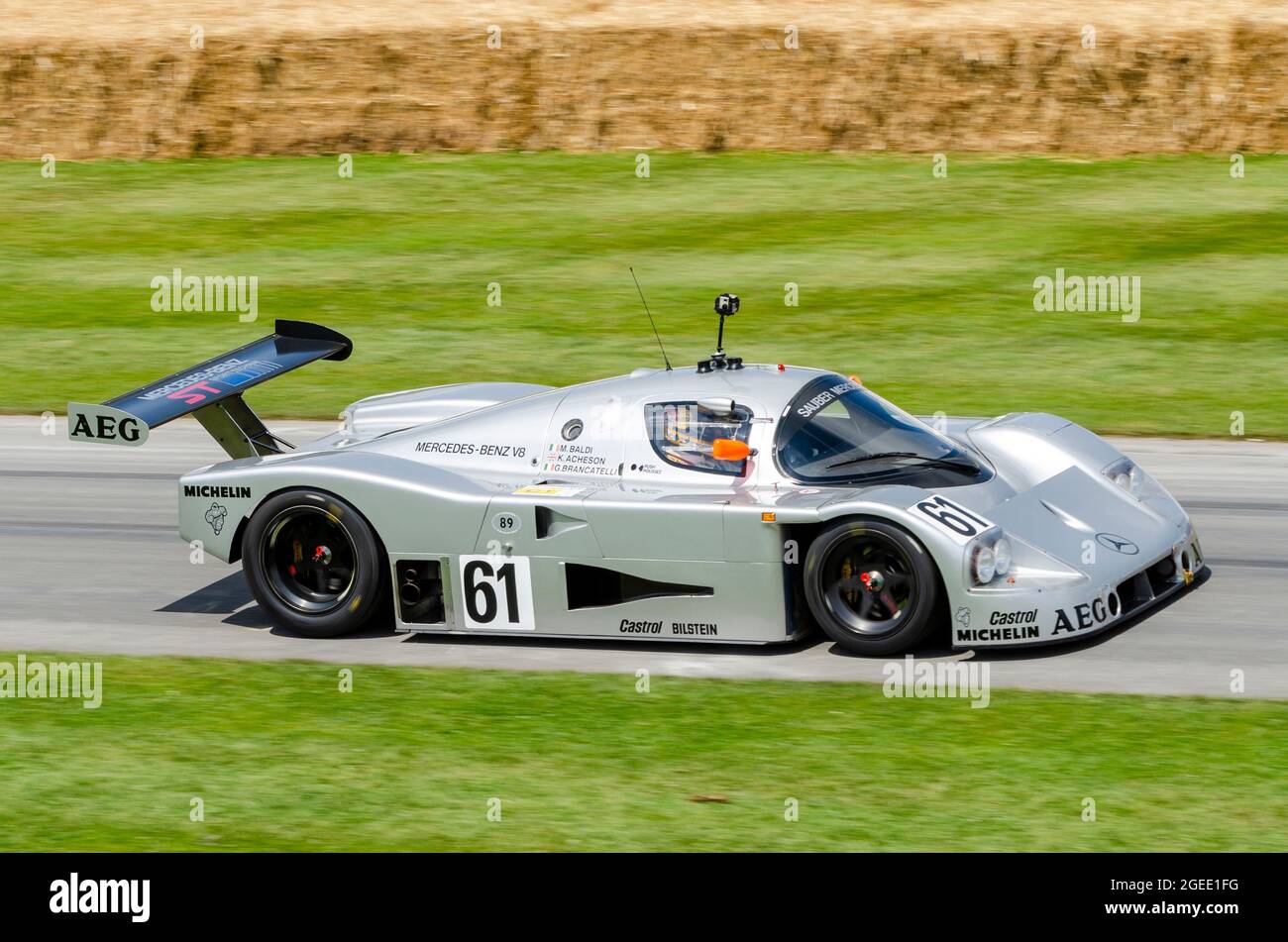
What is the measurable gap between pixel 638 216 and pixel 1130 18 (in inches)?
284

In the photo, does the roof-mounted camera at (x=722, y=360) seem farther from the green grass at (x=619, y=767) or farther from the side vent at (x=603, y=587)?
the green grass at (x=619, y=767)

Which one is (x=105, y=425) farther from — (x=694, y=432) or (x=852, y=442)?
(x=852, y=442)

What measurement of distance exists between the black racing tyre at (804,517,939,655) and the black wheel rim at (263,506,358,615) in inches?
101

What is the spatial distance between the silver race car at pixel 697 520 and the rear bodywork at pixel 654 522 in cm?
1

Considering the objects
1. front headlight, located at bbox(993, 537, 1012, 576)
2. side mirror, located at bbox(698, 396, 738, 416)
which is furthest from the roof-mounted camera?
front headlight, located at bbox(993, 537, 1012, 576)

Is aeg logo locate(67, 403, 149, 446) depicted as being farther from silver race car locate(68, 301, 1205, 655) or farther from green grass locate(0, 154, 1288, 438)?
green grass locate(0, 154, 1288, 438)

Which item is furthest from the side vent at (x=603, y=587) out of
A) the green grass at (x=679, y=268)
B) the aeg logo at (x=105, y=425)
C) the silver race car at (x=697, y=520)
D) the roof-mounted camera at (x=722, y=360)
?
the green grass at (x=679, y=268)

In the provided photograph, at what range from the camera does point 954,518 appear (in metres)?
8.91

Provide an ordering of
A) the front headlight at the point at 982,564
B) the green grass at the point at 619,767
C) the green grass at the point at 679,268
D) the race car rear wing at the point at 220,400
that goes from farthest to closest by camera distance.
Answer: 1. the green grass at the point at 679,268
2. the race car rear wing at the point at 220,400
3. the front headlight at the point at 982,564
4. the green grass at the point at 619,767

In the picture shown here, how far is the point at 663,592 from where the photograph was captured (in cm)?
937

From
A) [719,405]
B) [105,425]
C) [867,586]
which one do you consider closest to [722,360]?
[719,405]

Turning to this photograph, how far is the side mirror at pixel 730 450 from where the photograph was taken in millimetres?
9469

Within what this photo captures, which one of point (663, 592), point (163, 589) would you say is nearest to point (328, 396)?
point (163, 589)

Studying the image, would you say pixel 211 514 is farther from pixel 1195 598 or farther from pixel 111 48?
pixel 111 48
